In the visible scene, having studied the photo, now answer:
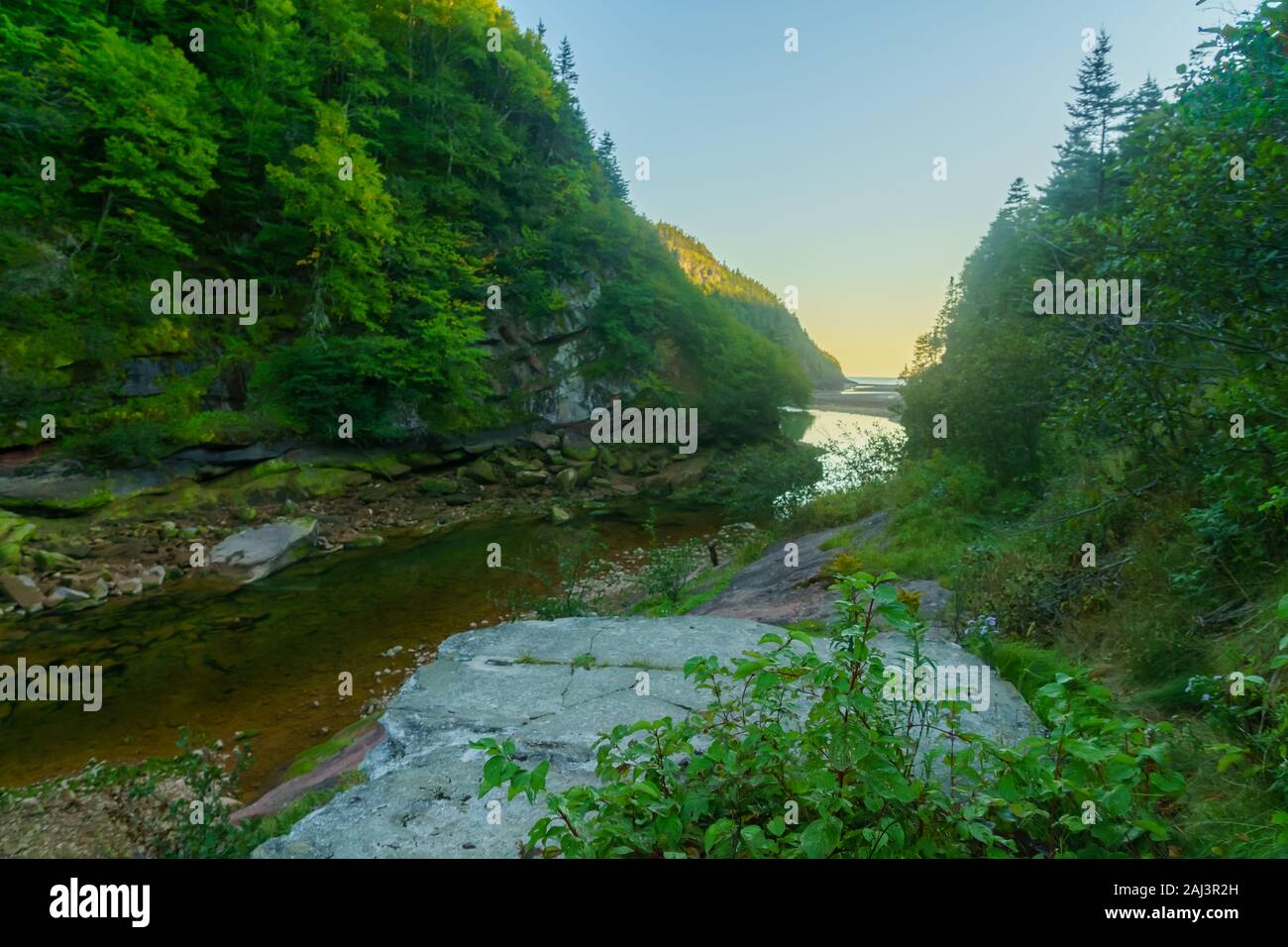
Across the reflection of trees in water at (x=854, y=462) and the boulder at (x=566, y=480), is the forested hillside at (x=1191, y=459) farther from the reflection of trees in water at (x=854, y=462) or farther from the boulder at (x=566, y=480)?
the boulder at (x=566, y=480)

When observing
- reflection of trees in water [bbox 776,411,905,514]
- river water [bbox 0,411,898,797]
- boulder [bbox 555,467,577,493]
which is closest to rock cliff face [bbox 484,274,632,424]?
boulder [bbox 555,467,577,493]

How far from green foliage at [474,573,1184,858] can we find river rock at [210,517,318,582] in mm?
13766

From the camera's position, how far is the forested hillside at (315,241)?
1598 cm

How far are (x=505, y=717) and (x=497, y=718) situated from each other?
53 millimetres

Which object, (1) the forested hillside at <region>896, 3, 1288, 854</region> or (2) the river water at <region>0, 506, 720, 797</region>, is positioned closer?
(1) the forested hillside at <region>896, 3, 1288, 854</region>

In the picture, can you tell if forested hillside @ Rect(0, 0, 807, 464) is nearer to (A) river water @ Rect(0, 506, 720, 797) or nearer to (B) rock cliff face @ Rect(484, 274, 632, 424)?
(B) rock cliff face @ Rect(484, 274, 632, 424)

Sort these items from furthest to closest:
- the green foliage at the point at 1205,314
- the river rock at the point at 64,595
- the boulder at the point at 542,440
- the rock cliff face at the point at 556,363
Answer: the rock cliff face at the point at 556,363 → the boulder at the point at 542,440 → the river rock at the point at 64,595 → the green foliage at the point at 1205,314

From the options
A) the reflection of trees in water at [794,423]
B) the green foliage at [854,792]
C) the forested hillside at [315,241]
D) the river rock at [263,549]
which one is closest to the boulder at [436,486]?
the forested hillside at [315,241]

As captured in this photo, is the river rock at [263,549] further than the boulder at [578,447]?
No

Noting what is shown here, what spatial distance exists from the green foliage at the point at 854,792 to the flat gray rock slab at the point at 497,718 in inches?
43.7

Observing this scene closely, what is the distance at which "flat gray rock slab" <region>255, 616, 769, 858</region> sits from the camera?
2.97 meters
